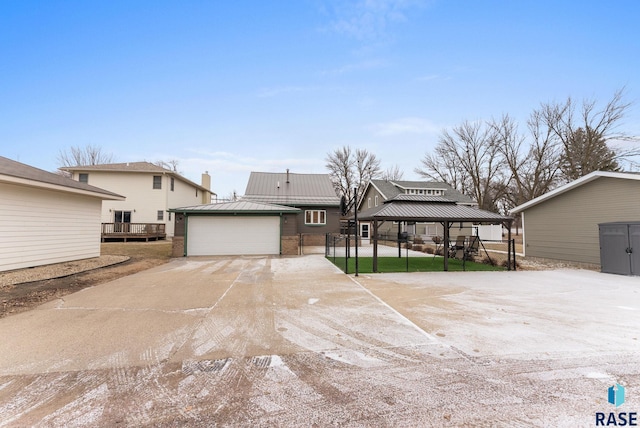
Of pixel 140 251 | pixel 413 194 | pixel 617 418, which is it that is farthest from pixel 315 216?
pixel 617 418

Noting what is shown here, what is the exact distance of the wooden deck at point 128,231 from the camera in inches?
790

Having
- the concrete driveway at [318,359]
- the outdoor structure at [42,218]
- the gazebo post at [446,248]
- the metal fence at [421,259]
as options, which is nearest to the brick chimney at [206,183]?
the outdoor structure at [42,218]

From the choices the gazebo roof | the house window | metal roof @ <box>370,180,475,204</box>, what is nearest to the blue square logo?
the gazebo roof

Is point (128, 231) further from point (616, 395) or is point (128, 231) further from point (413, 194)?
point (616, 395)

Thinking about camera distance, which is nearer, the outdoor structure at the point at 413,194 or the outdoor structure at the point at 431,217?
the outdoor structure at the point at 431,217

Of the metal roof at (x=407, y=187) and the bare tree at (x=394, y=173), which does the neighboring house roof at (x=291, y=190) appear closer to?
the metal roof at (x=407, y=187)

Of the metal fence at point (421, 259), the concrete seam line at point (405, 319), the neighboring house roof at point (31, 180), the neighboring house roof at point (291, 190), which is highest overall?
the neighboring house roof at point (291, 190)

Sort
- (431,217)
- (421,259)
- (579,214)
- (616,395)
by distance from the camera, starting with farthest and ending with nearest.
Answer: (421,259)
(579,214)
(431,217)
(616,395)

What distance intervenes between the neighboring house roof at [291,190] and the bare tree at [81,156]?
24.7m

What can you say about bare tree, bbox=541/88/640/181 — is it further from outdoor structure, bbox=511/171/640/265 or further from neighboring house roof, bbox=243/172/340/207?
neighboring house roof, bbox=243/172/340/207

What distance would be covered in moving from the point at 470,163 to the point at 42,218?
122 feet

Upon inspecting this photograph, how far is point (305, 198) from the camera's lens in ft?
71.9

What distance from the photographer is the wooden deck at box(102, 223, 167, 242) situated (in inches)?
790

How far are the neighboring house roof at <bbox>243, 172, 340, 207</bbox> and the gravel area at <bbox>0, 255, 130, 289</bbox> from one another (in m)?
12.1
